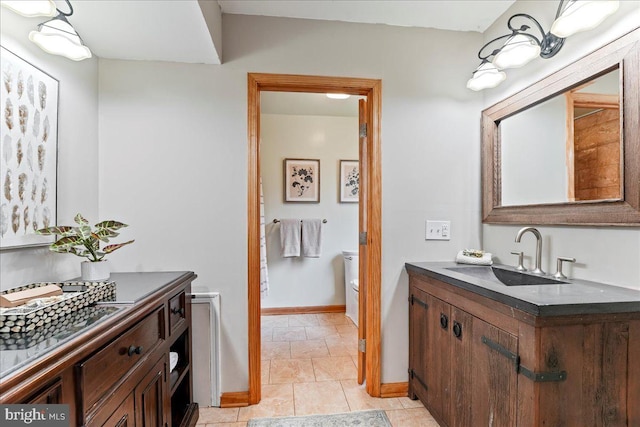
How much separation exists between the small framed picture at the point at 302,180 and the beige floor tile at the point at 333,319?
51.9 inches

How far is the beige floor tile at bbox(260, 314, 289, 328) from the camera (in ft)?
10.9

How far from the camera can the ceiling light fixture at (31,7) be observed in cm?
105

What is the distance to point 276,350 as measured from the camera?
107 inches

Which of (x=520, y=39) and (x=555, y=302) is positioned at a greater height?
(x=520, y=39)

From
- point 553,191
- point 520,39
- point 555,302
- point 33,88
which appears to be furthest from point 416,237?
point 33,88

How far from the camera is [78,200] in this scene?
1639mm

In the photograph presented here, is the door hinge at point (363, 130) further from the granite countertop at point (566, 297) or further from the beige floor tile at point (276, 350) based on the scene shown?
the beige floor tile at point (276, 350)

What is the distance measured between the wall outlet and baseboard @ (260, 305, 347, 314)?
6.44 feet

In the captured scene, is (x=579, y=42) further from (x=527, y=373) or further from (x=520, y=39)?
(x=527, y=373)

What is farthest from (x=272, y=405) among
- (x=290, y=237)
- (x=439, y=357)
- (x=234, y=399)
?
(x=290, y=237)

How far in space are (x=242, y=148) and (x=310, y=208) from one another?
6.06ft

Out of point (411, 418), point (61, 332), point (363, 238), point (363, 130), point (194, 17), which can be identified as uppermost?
point (194, 17)

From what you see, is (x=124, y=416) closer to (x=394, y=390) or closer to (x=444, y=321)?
(x=444, y=321)

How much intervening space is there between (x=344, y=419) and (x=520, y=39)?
2217 millimetres
